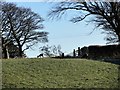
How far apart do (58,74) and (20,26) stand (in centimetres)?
3495

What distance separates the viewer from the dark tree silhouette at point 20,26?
4578 centimetres

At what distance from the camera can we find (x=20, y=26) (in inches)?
1935

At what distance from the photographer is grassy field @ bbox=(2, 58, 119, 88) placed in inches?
518

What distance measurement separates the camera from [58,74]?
14.9 m

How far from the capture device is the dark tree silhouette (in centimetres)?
4578

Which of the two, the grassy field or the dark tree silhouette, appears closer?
the grassy field

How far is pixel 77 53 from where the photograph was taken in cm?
3362

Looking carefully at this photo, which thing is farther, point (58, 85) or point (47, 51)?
point (47, 51)

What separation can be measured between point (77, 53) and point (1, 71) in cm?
1935

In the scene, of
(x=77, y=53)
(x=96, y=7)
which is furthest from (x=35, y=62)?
(x=77, y=53)

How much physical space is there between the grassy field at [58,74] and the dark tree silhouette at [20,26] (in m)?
28.0

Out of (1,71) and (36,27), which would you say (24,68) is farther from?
(36,27)

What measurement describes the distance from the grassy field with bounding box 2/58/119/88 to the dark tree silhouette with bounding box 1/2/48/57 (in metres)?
28.0

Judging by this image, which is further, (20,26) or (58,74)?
(20,26)
